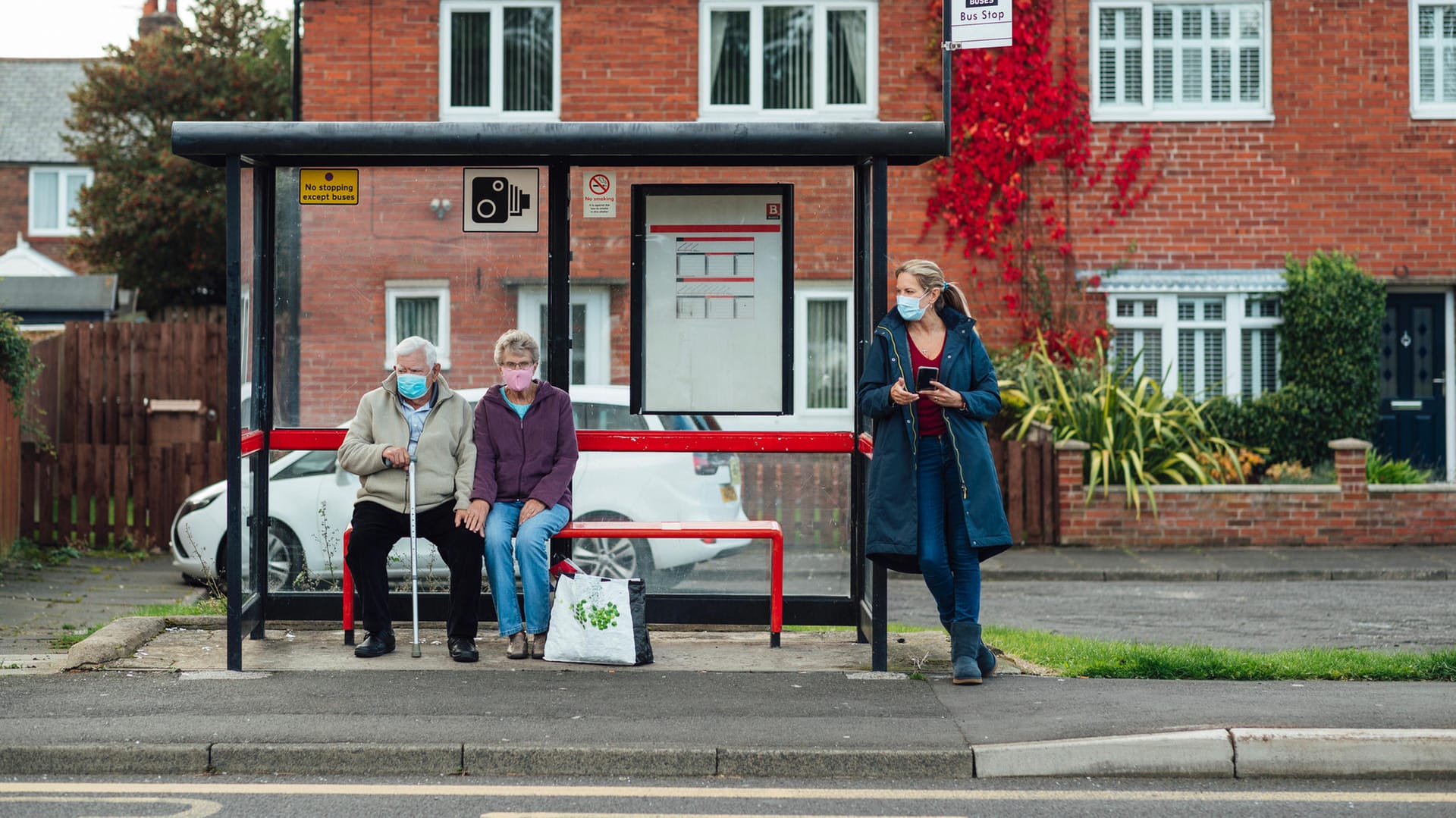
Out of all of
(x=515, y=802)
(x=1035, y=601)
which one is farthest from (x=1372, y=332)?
(x=515, y=802)

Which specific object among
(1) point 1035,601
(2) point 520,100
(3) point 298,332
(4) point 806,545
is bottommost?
(1) point 1035,601

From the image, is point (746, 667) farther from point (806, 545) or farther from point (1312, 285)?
point (1312, 285)

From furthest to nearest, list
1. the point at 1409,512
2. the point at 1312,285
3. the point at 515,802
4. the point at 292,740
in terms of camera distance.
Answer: the point at 1312,285 → the point at 1409,512 → the point at 292,740 → the point at 515,802

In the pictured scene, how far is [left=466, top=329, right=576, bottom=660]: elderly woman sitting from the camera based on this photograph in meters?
7.52

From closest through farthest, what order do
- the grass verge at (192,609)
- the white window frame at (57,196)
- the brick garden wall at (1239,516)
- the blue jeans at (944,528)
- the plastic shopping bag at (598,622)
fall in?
1. the blue jeans at (944,528)
2. the plastic shopping bag at (598,622)
3. the grass verge at (192,609)
4. the brick garden wall at (1239,516)
5. the white window frame at (57,196)

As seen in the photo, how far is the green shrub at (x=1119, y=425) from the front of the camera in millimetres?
14492

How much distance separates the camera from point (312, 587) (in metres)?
8.41

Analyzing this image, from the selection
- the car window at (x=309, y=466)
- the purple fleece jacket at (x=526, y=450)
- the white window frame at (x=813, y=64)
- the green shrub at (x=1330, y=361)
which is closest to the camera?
the purple fleece jacket at (x=526, y=450)

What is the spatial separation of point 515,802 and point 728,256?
370cm

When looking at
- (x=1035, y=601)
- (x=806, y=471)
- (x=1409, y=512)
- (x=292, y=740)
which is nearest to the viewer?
(x=292, y=740)

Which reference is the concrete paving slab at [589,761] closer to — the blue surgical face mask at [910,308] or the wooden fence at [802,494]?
the blue surgical face mask at [910,308]

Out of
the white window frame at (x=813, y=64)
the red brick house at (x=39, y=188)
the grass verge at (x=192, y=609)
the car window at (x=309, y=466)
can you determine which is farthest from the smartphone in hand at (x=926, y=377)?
the red brick house at (x=39, y=188)

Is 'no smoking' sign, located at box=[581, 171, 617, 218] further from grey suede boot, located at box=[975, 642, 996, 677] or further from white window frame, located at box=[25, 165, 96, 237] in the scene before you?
white window frame, located at box=[25, 165, 96, 237]

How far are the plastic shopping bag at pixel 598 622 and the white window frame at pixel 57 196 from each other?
112 feet
